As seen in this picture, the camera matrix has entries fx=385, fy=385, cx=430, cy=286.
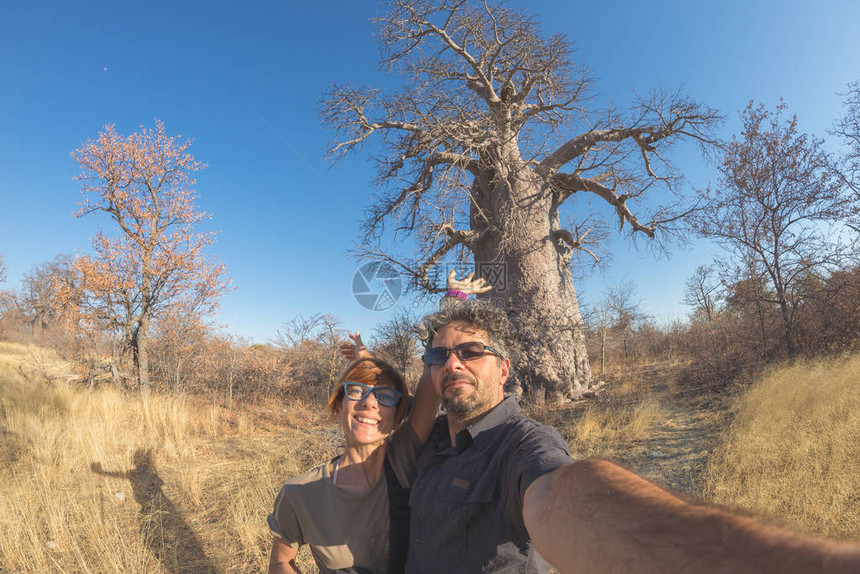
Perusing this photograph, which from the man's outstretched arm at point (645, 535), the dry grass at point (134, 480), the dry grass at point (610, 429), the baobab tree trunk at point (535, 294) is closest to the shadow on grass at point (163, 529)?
the dry grass at point (134, 480)

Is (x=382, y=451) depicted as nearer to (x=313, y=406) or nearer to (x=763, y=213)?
(x=313, y=406)

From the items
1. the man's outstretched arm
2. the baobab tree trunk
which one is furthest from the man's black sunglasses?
the baobab tree trunk

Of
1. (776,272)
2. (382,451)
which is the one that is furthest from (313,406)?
(776,272)

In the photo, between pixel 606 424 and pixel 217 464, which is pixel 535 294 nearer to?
pixel 606 424

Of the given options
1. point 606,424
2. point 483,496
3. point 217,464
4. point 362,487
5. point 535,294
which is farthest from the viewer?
point 535,294

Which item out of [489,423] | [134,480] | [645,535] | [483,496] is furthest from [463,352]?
[134,480]

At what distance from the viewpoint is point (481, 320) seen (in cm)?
171

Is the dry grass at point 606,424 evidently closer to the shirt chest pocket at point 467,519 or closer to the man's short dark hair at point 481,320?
the man's short dark hair at point 481,320

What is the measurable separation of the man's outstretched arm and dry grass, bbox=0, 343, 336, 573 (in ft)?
9.10

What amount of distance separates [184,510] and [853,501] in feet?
18.2

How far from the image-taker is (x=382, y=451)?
1667mm

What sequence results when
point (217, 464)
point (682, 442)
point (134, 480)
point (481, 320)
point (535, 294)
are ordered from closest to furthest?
point (481, 320) → point (134, 480) → point (682, 442) → point (217, 464) → point (535, 294)

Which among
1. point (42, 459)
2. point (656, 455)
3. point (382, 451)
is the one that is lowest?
point (656, 455)

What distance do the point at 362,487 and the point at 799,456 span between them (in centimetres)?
388
